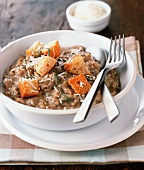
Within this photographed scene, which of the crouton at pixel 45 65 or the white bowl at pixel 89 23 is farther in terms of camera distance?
the white bowl at pixel 89 23

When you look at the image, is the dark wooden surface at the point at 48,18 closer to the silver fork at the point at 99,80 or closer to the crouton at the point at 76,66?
the silver fork at the point at 99,80

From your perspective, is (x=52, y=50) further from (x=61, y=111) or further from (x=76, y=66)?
(x=61, y=111)

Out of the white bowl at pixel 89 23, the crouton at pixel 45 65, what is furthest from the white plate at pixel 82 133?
the white bowl at pixel 89 23

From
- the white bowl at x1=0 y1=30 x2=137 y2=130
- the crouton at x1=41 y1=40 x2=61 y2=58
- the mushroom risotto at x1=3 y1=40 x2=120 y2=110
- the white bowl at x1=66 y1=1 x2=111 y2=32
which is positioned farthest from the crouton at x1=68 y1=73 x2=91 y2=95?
the white bowl at x1=66 y1=1 x2=111 y2=32

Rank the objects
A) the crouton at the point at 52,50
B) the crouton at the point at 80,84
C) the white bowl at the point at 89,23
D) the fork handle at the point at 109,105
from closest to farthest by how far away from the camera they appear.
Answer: the fork handle at the point at 109,105, the crouton at the point at 80,84, the crouton at the point at 52,50, the white bowl at the point at 89,23

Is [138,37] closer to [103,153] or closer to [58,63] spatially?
[58,63]

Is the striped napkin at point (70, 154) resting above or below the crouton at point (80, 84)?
below

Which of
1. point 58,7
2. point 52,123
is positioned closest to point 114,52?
point 52,123

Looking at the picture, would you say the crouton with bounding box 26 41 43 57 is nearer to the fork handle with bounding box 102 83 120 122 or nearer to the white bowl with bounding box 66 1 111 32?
the fork handle with bounding box 102 83 120 122
